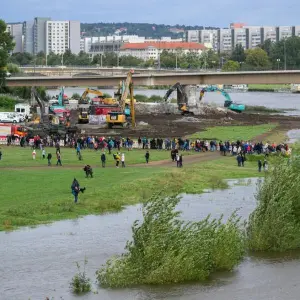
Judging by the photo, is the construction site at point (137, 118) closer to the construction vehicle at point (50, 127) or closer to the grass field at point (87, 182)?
the construction vehicle at point (50, 127)

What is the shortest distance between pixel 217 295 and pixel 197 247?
180cm

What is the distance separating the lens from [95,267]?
126 ft

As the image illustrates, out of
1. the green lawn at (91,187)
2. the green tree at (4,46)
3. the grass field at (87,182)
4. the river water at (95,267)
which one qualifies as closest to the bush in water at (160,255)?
the river water at (95,267)

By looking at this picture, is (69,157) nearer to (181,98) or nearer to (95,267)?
(95,267)

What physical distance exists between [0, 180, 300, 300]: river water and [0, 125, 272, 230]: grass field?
1.62 meters

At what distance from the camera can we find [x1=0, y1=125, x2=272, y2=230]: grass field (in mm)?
48562

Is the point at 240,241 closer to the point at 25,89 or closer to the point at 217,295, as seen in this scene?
the point at 217,295

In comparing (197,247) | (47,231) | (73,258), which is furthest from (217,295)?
(47,231)

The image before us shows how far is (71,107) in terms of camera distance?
473 feet

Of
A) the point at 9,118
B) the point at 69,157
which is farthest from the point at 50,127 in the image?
the point at 69,157

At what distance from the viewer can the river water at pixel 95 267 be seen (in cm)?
3525

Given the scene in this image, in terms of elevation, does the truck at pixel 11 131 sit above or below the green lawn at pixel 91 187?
above

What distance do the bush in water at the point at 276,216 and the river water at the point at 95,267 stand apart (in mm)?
684

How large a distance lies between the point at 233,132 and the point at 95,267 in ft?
202
